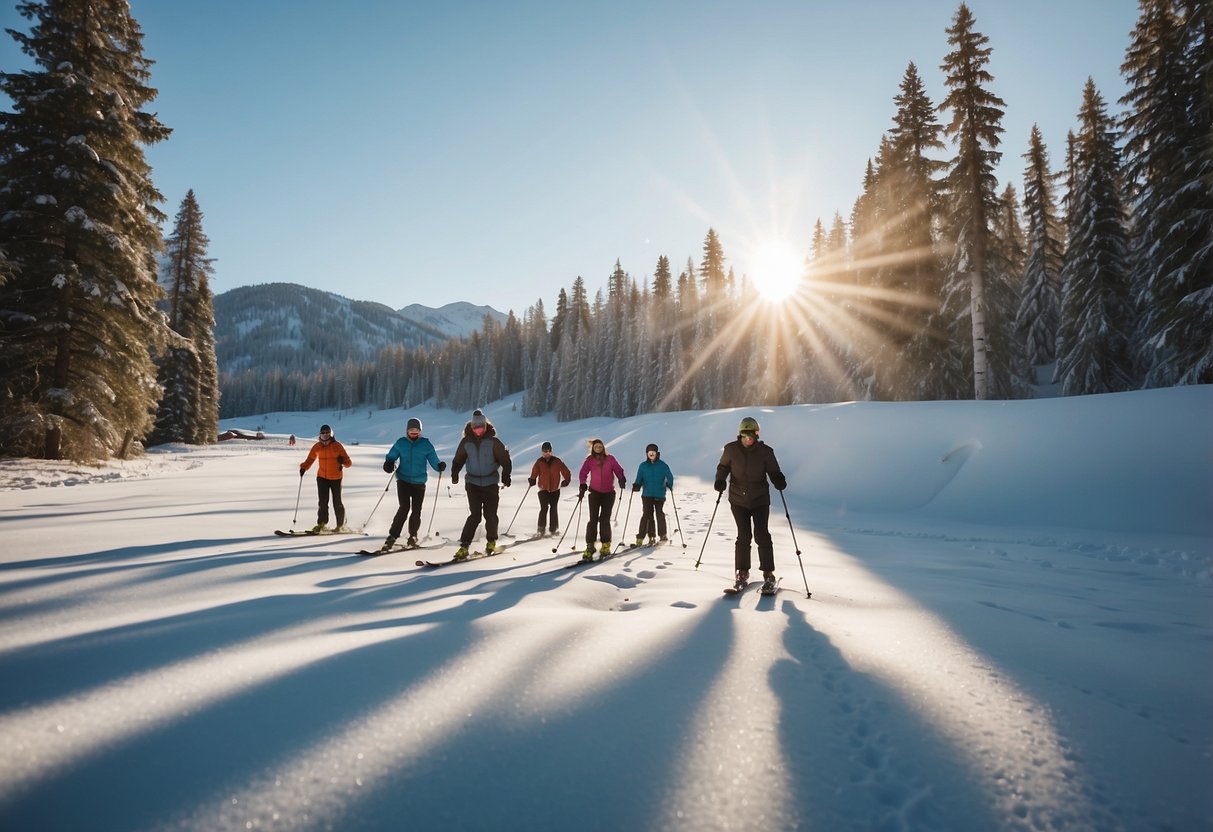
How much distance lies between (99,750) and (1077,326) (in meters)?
31.1

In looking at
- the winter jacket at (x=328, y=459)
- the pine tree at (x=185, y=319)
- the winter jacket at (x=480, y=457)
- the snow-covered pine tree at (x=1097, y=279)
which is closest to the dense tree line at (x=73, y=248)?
the winter jacket at (x=328, y=459)

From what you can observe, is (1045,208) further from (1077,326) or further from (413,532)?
(413,532)

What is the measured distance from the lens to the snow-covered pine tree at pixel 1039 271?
98.0 feet

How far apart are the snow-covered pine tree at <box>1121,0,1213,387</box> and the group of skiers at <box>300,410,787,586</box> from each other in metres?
15.7

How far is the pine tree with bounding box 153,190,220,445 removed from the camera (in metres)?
32.2

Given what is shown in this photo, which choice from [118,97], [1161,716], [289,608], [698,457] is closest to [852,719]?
[1161,716]

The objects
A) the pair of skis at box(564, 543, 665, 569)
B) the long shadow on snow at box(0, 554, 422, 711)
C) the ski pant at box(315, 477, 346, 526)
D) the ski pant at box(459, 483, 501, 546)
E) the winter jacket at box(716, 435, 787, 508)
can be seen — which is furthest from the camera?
the ski pant at box(315, 477, 346, 526)

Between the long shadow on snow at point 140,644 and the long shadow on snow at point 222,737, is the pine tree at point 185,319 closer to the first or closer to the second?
the long shadow on snow at point 140,644

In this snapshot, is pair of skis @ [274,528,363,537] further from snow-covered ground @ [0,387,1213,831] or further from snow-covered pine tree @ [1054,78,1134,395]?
snow-covered pine tree @ [1054,78,1134,395]

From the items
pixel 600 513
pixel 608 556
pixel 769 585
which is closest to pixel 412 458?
pixel 600 513

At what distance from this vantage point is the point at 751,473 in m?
6.36

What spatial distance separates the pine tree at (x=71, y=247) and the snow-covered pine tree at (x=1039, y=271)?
41.3 meters

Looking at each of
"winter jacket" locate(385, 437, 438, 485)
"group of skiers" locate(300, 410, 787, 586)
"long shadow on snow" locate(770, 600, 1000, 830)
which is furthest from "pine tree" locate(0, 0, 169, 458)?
"long shadow on snow" locate(770, 600, 1000, 830)

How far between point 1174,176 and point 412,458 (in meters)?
24.7
